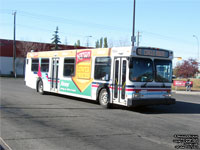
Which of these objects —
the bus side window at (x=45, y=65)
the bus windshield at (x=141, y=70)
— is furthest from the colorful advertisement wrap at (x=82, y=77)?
the bus windshield at (x=141, y=70)

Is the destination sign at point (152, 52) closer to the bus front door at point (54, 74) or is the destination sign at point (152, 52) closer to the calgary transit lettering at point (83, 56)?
the calgary transit lettering at point (83, 56)

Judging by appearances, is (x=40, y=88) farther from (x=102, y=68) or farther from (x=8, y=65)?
(x=8, y=65)

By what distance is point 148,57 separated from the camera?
40.6 feet

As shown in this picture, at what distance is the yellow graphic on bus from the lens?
14.8m

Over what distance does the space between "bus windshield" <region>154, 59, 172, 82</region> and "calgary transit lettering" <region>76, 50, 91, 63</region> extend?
3.93 meters

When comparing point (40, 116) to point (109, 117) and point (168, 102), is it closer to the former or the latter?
point (109, 117)

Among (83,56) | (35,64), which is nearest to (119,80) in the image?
(83,56)

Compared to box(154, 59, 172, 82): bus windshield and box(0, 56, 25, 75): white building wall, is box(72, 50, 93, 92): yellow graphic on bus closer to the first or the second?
box(154, 59, 172, 82): bus windshield

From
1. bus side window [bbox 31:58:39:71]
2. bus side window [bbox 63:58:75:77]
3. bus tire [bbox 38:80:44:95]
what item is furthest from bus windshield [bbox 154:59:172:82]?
bus side window [bbox 31:58:39:71]

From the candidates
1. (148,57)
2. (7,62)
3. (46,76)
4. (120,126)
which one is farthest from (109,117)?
(7,62)

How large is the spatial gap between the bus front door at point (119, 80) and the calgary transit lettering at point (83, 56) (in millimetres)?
2384

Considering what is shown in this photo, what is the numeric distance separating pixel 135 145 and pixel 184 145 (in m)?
1.20

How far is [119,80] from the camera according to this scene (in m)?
12.6

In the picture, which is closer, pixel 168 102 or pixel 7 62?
pixel 168 102
